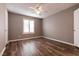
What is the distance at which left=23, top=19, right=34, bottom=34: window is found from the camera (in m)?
5.92

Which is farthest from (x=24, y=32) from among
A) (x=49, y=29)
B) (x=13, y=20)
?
(x=49, y=29)

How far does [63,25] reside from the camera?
455cm

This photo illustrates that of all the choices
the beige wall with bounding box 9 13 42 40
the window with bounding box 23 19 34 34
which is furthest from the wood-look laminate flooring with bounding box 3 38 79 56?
the window with bounding box 23 19 34 34

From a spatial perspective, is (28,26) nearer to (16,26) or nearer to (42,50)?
(16,26)

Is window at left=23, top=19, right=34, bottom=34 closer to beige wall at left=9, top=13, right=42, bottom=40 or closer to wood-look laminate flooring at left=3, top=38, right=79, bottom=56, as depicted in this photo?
beige wall at left=9, top=13, right=42, bottom=40

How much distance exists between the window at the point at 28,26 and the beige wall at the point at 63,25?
5.06ft

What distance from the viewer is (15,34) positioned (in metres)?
5.30

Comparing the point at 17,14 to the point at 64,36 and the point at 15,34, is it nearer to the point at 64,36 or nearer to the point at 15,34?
the point at 15,34

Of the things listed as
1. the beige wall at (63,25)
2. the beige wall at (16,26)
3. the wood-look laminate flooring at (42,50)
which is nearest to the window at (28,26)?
the beige wall at (16,26)

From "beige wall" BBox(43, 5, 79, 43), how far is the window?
154 centimetres

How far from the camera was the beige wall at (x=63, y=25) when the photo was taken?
3933 mm

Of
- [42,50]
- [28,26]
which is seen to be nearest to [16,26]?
[28,26]

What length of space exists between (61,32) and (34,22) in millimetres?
2746

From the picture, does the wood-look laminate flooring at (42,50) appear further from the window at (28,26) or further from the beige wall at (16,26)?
the window at (28,26)
